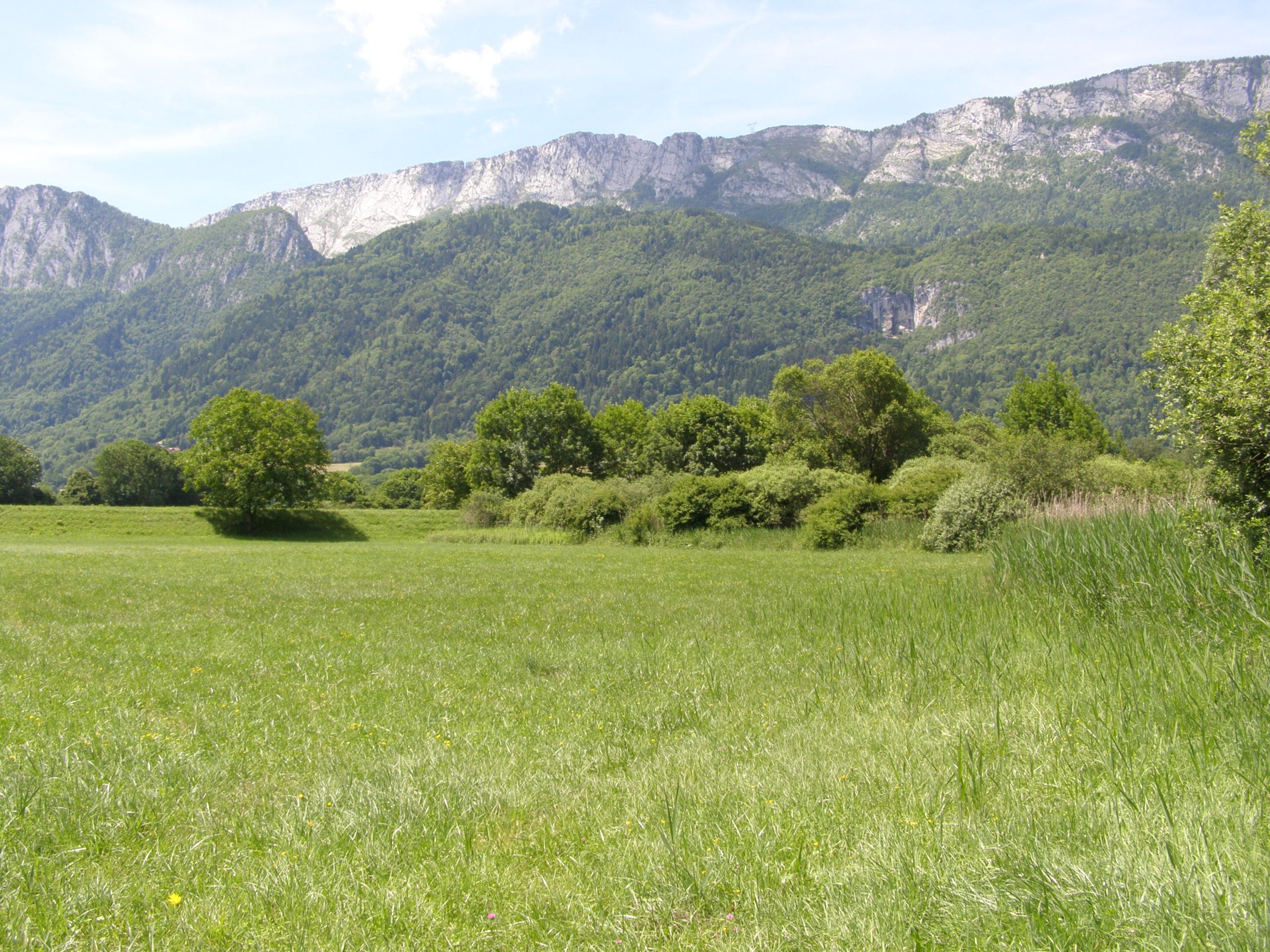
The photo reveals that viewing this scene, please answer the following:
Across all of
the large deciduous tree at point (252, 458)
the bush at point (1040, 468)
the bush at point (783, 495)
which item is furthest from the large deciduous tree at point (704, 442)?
the bush at point (1040, 468)

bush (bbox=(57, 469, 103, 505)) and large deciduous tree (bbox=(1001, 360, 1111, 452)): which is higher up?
large deciduous tree (bbox=(1001, 360, 1111, 452))

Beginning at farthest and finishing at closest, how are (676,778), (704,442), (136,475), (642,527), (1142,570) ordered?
1. (136,475)
2. (704,442)
3. (642,527)
4. (1142,570)
5. (676,778)

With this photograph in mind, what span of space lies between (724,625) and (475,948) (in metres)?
9.71

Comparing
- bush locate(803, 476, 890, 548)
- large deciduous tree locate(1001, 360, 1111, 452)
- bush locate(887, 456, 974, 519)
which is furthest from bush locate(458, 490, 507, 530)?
large deciduous tree locate(1001, 360, 1111, 452)

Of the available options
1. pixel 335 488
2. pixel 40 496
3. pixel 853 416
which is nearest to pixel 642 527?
pixel 853 416

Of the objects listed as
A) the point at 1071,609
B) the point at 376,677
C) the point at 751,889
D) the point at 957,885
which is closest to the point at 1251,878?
the point at 957,885

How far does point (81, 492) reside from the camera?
78.2 meters

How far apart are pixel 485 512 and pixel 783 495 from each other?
25.5 metres

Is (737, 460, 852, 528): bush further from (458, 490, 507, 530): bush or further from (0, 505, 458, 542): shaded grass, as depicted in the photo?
(0, 505, 458, 542): shaded grass

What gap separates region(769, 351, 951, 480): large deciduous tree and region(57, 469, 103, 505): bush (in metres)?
70.7

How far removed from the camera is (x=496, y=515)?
56.2 m

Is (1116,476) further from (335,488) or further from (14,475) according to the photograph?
(14,475)

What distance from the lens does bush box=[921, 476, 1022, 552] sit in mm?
30281

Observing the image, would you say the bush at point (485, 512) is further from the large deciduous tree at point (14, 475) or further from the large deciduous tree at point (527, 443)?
the large deciduous tree at point (14, 475)
